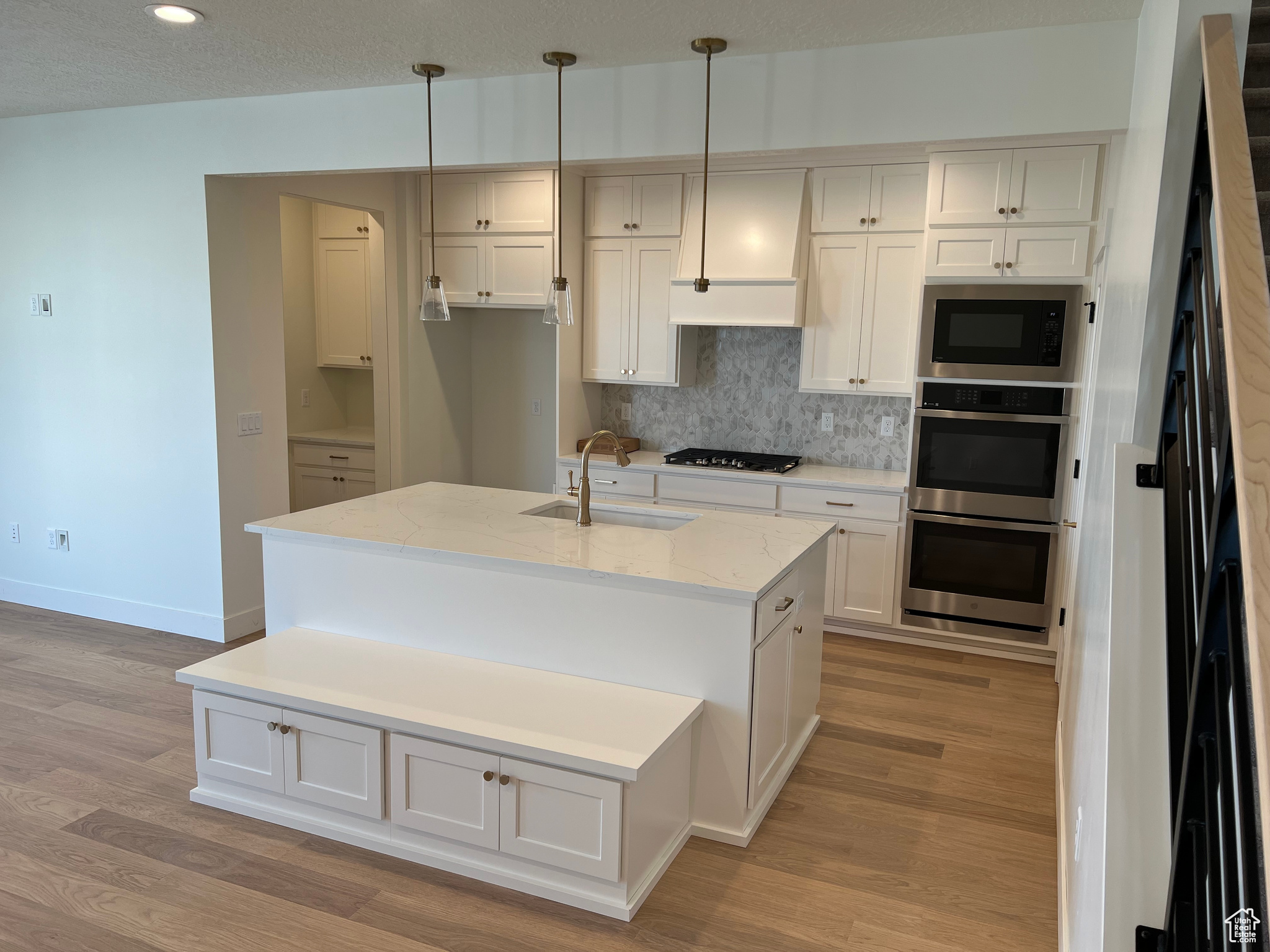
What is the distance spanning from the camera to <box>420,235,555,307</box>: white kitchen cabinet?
5207 millimetres

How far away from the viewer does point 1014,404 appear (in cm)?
432

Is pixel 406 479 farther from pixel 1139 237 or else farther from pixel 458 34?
pixel 1139 237

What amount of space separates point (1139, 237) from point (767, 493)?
9.11ft

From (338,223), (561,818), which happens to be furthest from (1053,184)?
(338,223)

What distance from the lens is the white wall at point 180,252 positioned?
129 inches

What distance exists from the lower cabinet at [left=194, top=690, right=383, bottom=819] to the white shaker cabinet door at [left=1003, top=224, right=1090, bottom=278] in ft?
11.1

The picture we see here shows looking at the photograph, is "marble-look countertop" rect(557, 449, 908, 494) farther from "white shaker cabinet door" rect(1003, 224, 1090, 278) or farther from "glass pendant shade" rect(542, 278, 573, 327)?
"glass pendant shade" rect(542, 278, 573, 327)

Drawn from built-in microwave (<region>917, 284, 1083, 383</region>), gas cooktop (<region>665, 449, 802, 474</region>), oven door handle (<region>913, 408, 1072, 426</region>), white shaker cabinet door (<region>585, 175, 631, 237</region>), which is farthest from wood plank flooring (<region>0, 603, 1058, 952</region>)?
white shaker cabinet door (<region>585, 175, 631, 237</region>)

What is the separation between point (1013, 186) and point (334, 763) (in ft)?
12.0

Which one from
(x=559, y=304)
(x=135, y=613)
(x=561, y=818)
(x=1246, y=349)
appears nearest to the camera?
(x=1246, y=349)

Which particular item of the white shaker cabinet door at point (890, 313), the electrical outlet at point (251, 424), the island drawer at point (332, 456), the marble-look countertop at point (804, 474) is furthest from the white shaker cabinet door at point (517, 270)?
the white shaker cabinet door at point (890, 313)

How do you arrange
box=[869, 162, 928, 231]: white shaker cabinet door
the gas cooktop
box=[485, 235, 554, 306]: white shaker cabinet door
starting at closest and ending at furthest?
box=[869, 162, 928, 231]: white shaker cabinet door
the gas cooktop
box=[485, 235, 554, 306]: white shaker cabinet door

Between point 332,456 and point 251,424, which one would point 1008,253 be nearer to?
point 251,424

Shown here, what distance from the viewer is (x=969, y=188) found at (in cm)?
419
